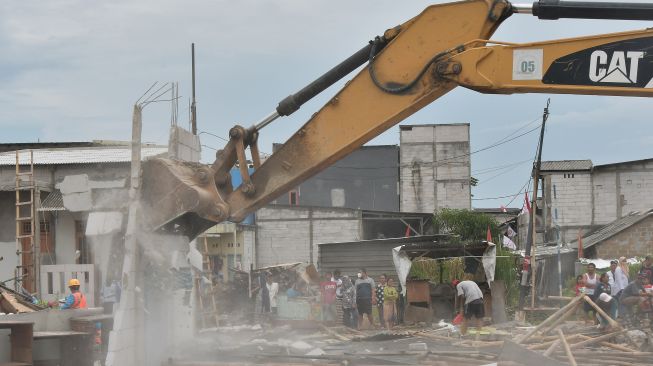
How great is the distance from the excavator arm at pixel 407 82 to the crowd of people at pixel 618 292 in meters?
8.81

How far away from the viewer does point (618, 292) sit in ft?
65.3

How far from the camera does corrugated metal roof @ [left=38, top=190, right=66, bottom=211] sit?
22859mm

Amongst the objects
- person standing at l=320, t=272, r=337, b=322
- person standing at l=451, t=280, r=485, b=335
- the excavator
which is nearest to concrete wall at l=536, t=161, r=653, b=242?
person standing at l=320, t=272, r=337, b=322

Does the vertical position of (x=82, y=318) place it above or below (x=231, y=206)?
below

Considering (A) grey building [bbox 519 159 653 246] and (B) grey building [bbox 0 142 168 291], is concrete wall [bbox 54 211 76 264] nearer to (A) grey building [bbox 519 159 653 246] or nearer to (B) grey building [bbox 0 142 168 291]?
(B) grey building [bbox 0 142 168 291]

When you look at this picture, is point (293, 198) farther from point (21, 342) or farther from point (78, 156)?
point (21, 342)

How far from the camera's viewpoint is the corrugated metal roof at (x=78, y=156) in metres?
24.1

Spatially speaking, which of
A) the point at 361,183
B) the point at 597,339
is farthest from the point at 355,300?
the point at 361,183

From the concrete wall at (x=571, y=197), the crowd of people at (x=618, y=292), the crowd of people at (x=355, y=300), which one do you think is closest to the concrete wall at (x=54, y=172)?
the crowd of people at (x=355, y=300)

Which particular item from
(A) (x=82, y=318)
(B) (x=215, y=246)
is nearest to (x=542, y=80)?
(A) (x=82, y=318)

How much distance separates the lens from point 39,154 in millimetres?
27719

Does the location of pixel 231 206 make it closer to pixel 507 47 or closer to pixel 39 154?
pixel 507 47

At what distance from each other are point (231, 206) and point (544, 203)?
34.8 meters

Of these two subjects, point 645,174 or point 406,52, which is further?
point 645,174
